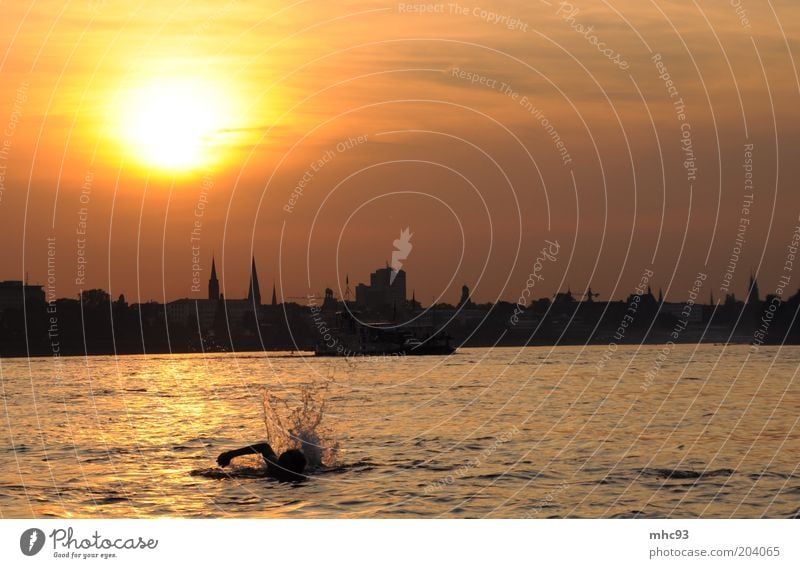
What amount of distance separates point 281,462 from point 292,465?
1.13ft

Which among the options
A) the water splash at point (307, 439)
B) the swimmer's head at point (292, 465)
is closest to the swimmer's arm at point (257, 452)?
the swimmer's head at point (292, 465)

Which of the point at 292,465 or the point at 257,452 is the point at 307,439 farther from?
the point at 257,452

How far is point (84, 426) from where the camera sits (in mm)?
65812

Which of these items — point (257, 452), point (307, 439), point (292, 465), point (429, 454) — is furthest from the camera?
point (429, 454)

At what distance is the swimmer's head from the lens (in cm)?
3818

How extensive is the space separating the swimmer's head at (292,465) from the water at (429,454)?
0.71 m

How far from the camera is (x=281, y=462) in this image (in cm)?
3884

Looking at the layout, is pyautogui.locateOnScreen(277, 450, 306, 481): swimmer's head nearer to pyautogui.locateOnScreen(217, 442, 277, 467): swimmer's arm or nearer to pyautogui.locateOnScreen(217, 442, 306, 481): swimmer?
pyautogui.locateOnScreen(217, 442, 306, 481): swimmer

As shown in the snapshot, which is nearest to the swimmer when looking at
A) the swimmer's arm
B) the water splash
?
the swimmer's arm

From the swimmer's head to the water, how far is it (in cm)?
71

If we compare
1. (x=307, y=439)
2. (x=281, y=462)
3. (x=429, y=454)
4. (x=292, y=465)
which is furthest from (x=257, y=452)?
(x=429, y=454)

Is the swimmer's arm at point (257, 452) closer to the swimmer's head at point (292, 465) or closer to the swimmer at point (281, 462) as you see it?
the swimmer at point (281, 462)

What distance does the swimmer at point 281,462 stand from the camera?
Answer: 3791 cm
